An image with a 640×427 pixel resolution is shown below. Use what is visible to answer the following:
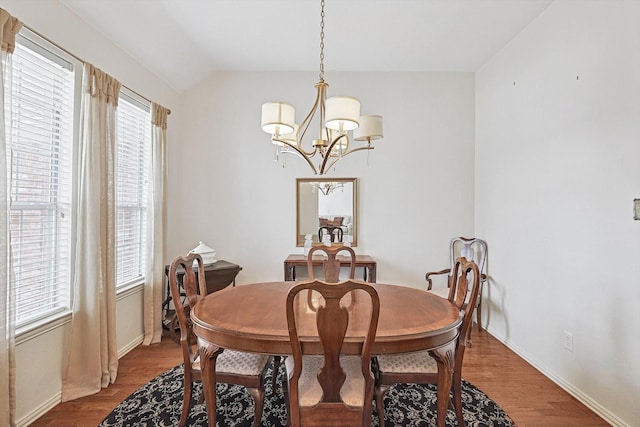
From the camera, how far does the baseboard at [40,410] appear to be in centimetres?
190

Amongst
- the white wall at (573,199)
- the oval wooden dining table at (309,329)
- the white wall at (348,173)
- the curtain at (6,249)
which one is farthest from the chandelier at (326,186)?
the curtain at (6,249)

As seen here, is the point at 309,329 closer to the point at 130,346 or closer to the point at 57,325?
the point at 57,325

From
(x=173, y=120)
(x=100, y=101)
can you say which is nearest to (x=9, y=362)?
(x=100, y=101)

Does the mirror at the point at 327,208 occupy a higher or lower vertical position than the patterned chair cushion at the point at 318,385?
higher

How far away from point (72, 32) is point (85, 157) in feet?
2.87

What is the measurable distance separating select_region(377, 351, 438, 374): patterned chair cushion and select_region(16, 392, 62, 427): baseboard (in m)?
2.12

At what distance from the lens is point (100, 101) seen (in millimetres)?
2398

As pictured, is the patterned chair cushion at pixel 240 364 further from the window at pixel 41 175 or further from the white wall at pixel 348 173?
the white wall at pixel 348 173

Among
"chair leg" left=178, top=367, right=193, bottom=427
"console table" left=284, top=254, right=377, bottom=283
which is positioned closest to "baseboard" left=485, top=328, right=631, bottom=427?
"console table" left=284, top=254, right=377, bottom=283

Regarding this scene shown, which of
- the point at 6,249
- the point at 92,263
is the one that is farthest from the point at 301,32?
the point at 6,249

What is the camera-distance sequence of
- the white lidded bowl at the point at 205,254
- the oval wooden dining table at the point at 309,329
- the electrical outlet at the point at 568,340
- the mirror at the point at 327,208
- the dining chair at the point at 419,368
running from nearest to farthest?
the oval wooden dining table at the point at 309,329 → the dining chair at the point at 419,368 → the electrical outlet at the point at 568,340 → the white lidded bowl at the point at 205,254 → the mirror at the point at 327,208

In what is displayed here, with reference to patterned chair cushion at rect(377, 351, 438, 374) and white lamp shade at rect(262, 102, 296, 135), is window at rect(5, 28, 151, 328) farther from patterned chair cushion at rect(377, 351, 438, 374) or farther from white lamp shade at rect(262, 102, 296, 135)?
patterned chair cushion at rect(377, 351, 438, 374)

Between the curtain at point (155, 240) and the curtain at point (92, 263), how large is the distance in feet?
2.20

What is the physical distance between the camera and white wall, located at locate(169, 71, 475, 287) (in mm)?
3828
